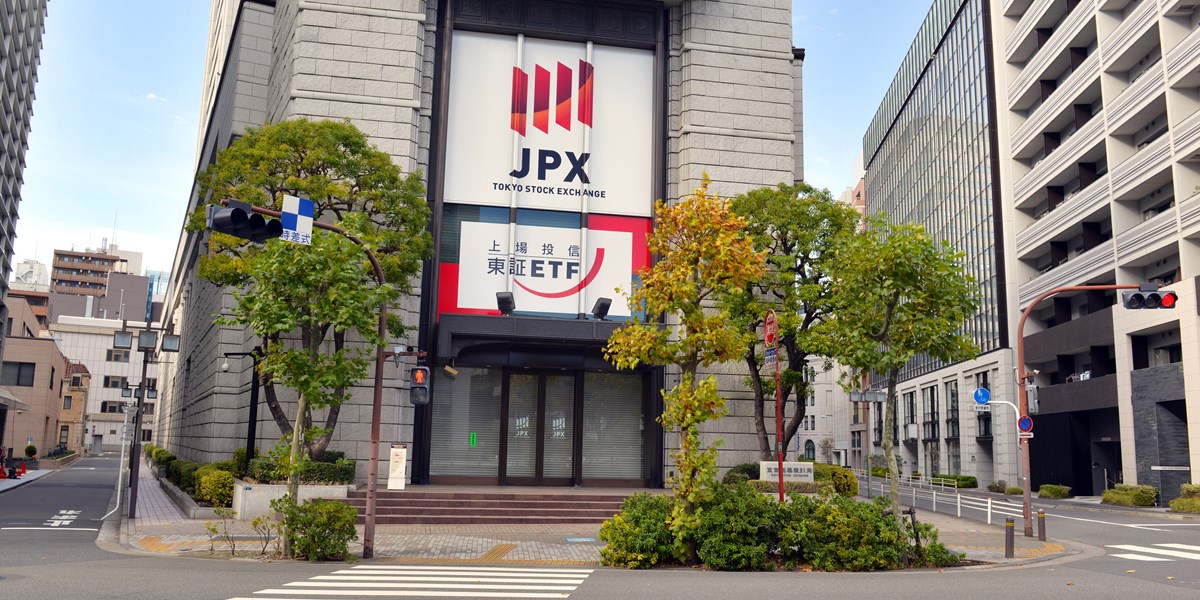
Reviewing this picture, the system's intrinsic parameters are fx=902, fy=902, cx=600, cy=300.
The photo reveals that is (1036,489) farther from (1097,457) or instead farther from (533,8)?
(533,8)

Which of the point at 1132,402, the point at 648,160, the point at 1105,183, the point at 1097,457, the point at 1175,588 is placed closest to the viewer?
the point at 1175,588

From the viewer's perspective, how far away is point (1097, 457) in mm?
50625

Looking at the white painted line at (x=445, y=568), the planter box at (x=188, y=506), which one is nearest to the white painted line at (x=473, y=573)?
the white painted line at (x=445, y=568)

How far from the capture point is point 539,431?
98.1 ft

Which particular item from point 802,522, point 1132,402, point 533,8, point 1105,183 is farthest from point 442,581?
point 1105,183

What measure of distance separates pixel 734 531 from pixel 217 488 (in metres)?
16.4

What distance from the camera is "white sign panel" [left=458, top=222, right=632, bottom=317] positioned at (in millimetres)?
29984

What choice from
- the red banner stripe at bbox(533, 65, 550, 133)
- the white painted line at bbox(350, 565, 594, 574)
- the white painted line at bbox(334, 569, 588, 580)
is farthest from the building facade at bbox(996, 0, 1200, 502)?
the white painted line at bbox(334, 569, 588, 580)

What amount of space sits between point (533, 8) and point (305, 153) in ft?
33.7

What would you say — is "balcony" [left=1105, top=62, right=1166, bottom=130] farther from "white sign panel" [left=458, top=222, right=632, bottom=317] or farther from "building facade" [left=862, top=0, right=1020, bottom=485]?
"white sign panel" [left=458, top=222, right=632, bottom=317]

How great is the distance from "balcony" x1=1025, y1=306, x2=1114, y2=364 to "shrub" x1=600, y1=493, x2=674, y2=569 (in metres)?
38.4

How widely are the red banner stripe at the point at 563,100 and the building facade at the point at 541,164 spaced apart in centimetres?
7

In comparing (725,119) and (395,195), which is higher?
(725,119)

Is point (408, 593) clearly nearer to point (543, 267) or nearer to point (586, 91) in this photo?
point (543, 267)
